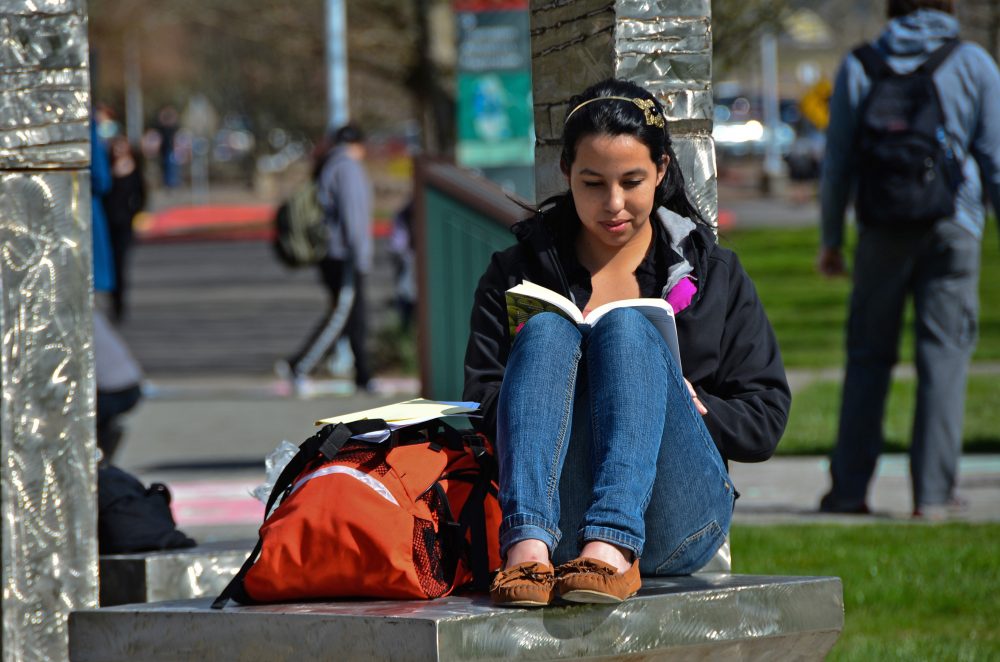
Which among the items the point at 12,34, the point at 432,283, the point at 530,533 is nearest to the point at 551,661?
the point at 530,533

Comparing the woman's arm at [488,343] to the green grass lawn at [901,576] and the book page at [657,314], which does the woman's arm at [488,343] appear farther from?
the green grass lawn at [901,576]

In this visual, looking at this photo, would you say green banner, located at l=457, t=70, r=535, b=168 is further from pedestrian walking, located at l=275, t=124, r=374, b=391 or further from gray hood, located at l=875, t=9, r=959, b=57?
gray hood, located at l=875, t=9, r=959, b=57

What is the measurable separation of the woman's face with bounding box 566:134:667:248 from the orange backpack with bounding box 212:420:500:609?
547 mm

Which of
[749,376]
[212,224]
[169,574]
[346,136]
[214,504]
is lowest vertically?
[212,224]

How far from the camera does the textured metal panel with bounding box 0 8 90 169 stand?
3.81 metres

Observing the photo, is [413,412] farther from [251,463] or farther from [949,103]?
[251,463]

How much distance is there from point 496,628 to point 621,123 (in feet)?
3.69

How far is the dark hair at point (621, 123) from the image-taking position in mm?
3436

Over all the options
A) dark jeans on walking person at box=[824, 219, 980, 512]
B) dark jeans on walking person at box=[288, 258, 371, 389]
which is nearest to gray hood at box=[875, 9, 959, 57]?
dark jeans on walking person at box=[824, 219, 980, 512]

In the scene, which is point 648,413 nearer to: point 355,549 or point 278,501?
point 355,549

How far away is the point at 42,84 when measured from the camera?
383cm

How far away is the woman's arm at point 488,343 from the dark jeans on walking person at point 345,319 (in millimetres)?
8113

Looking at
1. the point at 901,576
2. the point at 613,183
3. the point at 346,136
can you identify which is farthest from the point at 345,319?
the point at 613,183

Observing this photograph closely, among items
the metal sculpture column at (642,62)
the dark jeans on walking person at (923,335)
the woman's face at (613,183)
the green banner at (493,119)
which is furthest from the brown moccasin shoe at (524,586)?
the green banner at (493,119)
